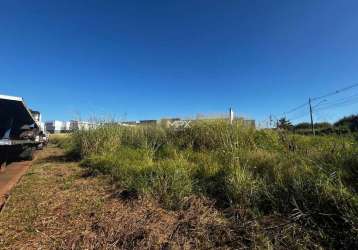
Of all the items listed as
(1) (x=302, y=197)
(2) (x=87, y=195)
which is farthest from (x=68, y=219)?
(1) (x=302, y=197)

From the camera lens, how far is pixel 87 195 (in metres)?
4.01

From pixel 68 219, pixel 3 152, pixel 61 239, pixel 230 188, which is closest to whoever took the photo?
pixel 61 239

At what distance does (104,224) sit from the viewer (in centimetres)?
285

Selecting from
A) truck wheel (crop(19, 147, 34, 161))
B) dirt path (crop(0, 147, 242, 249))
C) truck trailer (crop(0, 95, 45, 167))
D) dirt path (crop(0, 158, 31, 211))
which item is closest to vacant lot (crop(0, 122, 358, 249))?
dirt path (crop(0, 147, 242, 249))

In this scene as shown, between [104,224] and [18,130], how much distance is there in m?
7.99

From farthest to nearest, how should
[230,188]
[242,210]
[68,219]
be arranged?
[230,188] → [68,219] → [242,210]

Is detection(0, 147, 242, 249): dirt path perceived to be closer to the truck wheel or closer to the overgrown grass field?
the overgrown grass field

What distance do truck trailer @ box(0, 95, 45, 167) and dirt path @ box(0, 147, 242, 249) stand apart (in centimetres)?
446

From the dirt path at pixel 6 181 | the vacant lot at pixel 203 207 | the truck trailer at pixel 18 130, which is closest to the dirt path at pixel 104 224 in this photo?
the vacant lot at pixel 203 207

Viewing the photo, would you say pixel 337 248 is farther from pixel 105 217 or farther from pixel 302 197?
pixel 105 217

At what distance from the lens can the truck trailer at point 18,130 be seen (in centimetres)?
781

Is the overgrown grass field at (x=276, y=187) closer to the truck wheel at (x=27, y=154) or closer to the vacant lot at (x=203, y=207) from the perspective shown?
the vacant lot at (x=203, y=207)

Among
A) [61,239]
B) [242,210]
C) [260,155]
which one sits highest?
[260,155]

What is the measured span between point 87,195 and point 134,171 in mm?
991
